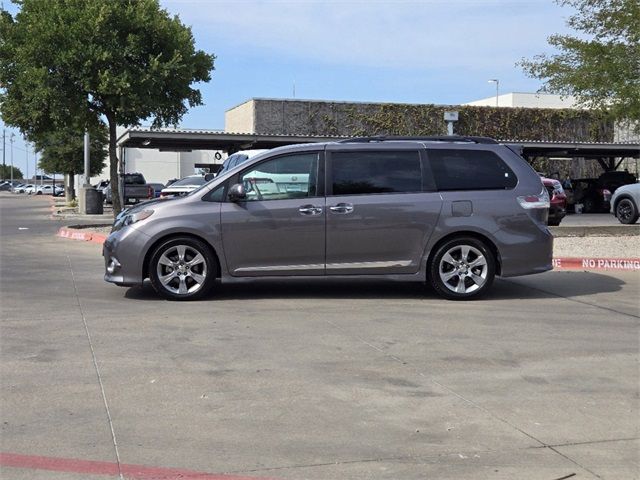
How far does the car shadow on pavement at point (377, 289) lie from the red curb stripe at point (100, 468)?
5.05 meters

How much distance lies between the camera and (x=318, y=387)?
571cm

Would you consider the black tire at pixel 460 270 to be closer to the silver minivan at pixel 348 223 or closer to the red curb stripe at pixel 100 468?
the silver minivan at pixel 348 223

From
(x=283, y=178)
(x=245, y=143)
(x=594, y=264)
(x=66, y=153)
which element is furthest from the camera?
(x=66, y=153)

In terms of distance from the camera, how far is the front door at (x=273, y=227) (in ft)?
30.0

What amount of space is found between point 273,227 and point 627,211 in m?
16.5

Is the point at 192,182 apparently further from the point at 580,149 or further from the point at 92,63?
the point at 580,149

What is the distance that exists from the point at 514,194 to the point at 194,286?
4076mm

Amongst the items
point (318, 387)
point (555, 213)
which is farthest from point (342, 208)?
point (555, 213)

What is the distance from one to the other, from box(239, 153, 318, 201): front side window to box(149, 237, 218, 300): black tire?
34.6 inches

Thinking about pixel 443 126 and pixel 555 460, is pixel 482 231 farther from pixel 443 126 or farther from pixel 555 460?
pixel 443 126

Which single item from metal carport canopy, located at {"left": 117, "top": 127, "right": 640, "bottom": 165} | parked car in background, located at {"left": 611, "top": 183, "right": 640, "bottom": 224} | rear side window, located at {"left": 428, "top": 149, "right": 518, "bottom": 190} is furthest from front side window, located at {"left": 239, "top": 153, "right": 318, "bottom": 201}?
metal carport canopy, located at {"left": 117, "top": 127, "right": 640, "bottom": 165}

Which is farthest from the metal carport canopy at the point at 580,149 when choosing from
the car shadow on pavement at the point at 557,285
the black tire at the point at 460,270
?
the black tire at the point at 460,270

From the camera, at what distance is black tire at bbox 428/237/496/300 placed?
9391mm

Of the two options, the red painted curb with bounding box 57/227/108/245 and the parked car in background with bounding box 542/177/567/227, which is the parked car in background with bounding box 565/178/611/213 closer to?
the parked car in background with bounding box 542/177/567/227
